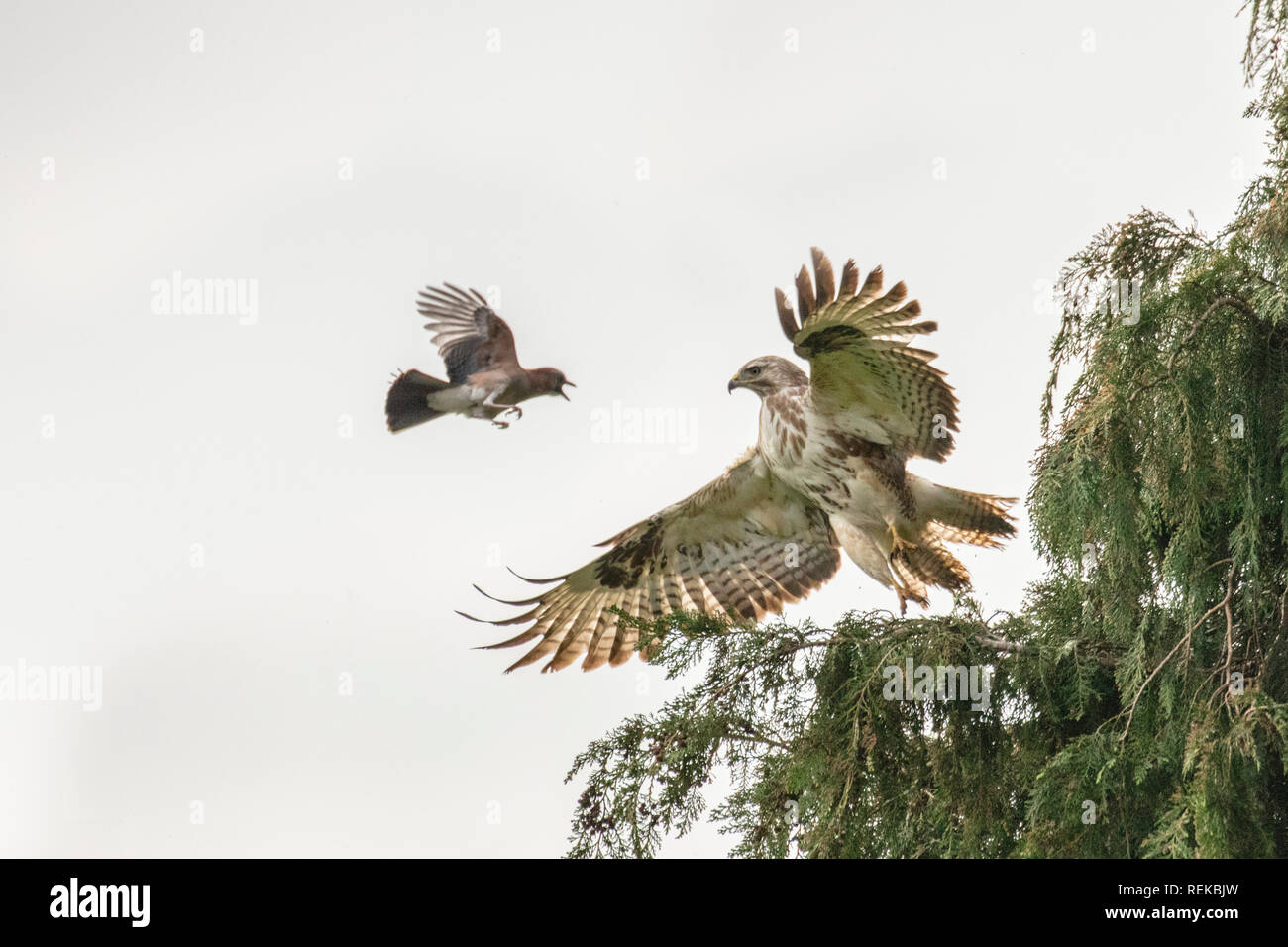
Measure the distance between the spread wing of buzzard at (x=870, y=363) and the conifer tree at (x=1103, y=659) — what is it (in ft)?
3.90

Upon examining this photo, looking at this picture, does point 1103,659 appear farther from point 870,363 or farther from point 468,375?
point 468,375

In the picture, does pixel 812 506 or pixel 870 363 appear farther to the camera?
pixel 812 506

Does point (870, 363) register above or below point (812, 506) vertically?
above

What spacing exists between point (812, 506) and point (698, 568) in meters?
0.86

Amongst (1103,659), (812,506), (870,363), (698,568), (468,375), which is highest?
(468,375)

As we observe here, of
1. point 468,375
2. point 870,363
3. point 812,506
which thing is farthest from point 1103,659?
point 468,375

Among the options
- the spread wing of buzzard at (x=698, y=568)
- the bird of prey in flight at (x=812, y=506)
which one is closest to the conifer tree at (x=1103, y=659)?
the bird of prey in flight at (x=812, y=506)

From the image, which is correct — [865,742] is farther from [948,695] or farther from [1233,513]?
[1233,513]

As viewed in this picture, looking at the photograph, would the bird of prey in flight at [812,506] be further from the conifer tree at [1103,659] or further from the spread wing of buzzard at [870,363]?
the conifer tree at [1103,659]

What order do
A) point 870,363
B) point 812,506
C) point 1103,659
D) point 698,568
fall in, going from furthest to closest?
point 698,568, point 812,506, point 870,363, point 1103,659

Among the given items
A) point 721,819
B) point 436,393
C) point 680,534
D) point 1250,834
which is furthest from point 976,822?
point 436,393

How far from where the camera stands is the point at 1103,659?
5184mm

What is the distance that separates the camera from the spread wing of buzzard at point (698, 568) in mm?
7863

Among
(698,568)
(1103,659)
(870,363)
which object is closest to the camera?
(1103,659)
